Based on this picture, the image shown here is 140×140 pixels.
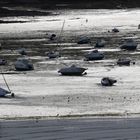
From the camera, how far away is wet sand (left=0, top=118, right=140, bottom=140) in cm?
2405

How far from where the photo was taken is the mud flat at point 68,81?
97.2ft

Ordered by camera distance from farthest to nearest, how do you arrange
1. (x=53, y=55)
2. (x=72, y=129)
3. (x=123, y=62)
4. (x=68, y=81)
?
(x=53, y=55), (x=123, y=62), (x=68, y=81), (x=72, y=129)

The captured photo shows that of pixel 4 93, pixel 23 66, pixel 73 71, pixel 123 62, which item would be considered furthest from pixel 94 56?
pixel 4 93

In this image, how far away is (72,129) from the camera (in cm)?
2545

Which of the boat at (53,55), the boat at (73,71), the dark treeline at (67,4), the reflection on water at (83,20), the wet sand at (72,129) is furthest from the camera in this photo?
the dark treeline at (67,4)

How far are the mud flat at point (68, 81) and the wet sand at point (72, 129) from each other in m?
1.23

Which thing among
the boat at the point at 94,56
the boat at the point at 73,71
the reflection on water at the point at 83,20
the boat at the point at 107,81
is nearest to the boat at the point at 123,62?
the boat at the point at 94,56

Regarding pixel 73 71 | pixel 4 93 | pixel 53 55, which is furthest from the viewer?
pixel 53 55

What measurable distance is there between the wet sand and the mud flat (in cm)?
123

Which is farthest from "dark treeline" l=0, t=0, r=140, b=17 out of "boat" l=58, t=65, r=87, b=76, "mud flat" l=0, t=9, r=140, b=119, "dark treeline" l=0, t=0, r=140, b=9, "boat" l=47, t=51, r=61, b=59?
"boat" l=58, t=65, r=87, b=76

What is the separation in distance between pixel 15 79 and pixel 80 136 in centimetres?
1512

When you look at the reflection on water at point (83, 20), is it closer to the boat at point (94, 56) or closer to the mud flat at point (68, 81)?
the mud flat at point (68, 81)

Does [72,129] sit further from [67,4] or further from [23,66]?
[67,4]

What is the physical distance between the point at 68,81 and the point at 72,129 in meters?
12.1
